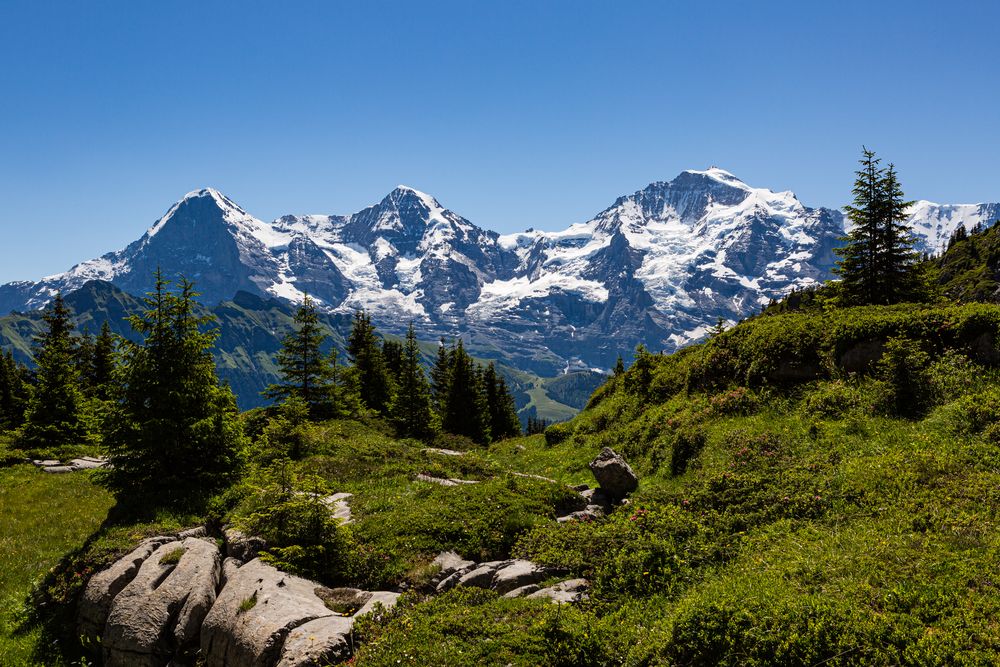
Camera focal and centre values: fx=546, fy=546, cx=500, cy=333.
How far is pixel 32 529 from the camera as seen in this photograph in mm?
21062

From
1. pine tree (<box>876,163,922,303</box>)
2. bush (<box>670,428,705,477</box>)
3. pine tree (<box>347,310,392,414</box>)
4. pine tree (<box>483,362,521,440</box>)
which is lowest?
pine tree (<box>483,362,521,440</box>)

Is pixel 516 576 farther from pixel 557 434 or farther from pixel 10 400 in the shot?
pixel 10 400

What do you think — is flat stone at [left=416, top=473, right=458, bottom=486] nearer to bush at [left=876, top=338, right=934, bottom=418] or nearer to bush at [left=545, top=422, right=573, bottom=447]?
bush at [left=545, top=422, right=573, bottom=447]

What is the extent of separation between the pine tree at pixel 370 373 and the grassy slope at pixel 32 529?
2523 cm

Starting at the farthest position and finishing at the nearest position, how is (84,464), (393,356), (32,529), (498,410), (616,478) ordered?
(498,410), (393,356), (84,464), (32,529), (616,478)

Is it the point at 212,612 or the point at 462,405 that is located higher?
the point at 462,405

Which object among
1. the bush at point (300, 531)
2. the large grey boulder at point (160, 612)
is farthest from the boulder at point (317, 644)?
the large grey boulder at point (160, 612)

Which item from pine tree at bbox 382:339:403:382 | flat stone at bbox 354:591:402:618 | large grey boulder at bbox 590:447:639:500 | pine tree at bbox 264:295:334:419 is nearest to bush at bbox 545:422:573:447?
large grey boulder at bbox 590:447:639:500

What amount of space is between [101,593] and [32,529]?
8.81 meters

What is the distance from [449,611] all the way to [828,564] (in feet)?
26.2

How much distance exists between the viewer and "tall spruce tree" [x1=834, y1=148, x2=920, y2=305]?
33.1m

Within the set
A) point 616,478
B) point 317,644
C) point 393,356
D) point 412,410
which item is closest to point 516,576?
point 317,644

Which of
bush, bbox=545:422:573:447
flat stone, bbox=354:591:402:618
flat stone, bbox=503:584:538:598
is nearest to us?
flat stone, bbox=354:591:402:618

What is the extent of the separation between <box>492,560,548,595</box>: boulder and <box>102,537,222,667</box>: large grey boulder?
24.6 ft
